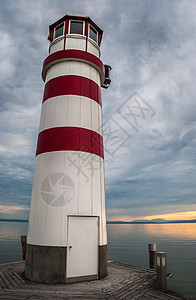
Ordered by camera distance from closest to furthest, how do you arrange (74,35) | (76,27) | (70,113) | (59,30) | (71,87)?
1. (70,113)
2. (71,87)
3. (74,35)
4. (76,27)
5. (59,30)

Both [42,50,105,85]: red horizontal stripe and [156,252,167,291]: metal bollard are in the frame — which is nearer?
[156,252,167,291]: metal bollard

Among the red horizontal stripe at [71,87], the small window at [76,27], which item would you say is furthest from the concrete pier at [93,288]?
the small window at [76,27]

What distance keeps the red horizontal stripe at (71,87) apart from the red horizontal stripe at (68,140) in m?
1.38

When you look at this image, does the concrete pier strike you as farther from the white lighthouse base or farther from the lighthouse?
the lighthouse

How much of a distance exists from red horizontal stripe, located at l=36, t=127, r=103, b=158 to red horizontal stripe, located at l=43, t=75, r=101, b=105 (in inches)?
54.4

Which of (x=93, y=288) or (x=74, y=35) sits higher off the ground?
(x=74, y=35)

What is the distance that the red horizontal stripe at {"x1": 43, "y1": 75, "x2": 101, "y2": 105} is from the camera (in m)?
7.64

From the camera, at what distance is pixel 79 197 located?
263 inches

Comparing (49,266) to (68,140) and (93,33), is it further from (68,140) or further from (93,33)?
(93,33)

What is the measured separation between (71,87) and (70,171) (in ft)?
10.0

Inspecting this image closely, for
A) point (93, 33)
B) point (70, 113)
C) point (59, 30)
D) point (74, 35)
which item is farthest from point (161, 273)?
point (59, 30)

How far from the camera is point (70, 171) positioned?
269 inches

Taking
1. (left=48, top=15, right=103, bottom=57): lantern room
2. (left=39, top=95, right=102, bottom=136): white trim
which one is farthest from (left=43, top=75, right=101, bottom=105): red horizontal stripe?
(left=48, top=15, right=103, bottom=57): lantern room

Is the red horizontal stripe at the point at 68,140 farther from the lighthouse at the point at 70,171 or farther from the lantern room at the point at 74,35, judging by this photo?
the lantern room at the point at 74,35
